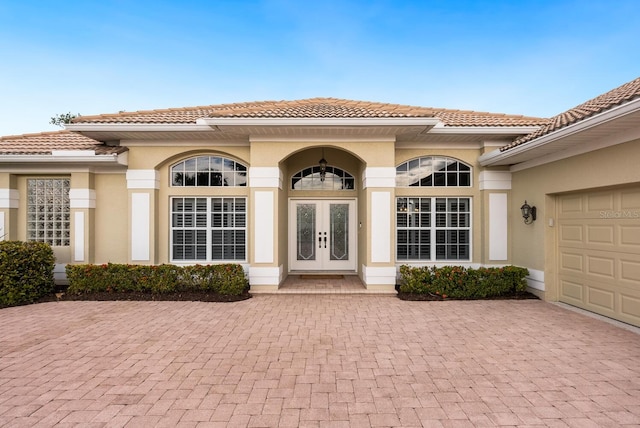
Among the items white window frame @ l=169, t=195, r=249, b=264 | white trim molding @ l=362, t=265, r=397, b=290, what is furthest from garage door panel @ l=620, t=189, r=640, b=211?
white window frame @ l=169, t=195, r=249, b=264

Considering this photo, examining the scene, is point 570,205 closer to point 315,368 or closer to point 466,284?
point 466,284

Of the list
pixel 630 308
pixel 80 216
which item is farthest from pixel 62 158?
pixel 630 308

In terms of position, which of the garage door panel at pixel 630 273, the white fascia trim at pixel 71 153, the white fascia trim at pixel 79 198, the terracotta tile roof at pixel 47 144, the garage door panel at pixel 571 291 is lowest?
the garage door panel at pixel 571 291

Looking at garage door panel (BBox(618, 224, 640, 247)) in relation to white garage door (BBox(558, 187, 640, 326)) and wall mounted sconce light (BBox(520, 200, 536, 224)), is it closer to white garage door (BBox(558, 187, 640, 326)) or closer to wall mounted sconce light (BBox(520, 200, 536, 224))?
white garage door (BBox(558, 187, 640, 326))

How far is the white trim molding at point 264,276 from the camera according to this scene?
24.6ft

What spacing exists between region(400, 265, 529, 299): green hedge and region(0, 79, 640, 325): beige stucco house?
0.44 metres

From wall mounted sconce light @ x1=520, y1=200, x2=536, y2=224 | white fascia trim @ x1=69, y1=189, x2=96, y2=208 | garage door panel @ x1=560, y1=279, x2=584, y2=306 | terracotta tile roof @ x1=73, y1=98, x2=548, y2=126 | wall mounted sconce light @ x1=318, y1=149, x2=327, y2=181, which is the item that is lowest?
garage door panel @ x1=560, y1=279, x2=584, y2=306

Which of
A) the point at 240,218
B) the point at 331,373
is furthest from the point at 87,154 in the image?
the point at 331,373

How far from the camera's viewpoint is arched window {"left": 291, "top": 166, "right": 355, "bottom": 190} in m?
9.34

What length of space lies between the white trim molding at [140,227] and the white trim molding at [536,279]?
9.52 m

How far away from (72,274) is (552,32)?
1736cm

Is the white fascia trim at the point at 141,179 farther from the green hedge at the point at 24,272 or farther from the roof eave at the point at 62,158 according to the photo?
the green hedge at the point at 24,272

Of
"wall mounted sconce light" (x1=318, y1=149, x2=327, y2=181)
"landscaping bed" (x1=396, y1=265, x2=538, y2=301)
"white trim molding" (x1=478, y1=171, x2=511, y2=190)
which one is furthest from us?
"wall mounted sconce light" (x1=318, y1=149, x2=327, y2=181)

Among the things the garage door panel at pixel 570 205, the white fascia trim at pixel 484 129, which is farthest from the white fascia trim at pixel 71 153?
the garage door panel at pixel 570 205
